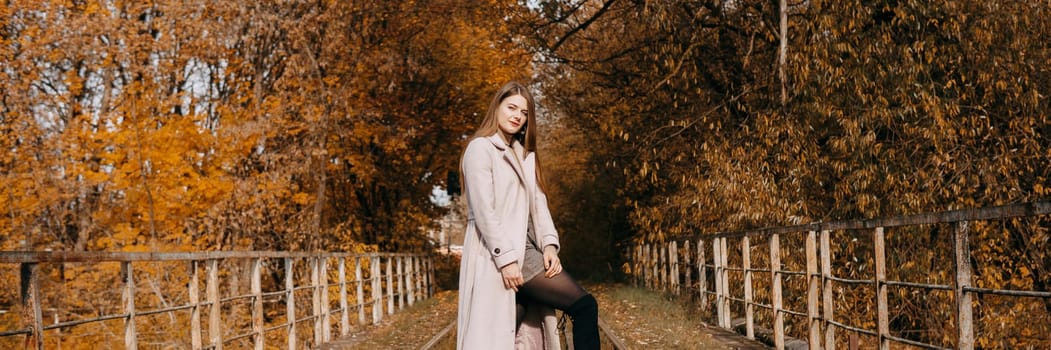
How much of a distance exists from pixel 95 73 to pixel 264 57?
3.80 meters

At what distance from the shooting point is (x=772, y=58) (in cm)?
1548

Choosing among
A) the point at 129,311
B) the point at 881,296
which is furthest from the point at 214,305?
the point at 881,296

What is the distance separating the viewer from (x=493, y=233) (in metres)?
3.81

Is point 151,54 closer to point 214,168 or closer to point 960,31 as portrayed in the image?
point 214,168

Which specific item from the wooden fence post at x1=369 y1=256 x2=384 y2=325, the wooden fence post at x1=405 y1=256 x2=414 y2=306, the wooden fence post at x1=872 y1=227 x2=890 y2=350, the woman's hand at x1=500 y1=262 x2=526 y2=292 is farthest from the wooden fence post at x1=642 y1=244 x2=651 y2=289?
the woman's hand at x1=500 y1=262 x2=526 y2=292

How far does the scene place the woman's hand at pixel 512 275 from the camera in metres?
3.80

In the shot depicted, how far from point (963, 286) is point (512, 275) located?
2322mm

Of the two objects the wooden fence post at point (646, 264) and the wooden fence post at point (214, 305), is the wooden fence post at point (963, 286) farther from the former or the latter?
the wooden fence post at point (646, 264)

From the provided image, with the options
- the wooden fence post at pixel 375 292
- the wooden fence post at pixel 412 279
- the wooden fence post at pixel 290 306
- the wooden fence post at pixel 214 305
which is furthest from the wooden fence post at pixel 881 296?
the wooden fence post at pixel 412 279

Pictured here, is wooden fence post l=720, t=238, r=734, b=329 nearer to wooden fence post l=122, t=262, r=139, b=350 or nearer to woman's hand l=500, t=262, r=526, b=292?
wooden fence post l=122, t=262, r=139, b=350

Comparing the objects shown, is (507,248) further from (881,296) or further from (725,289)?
(725,289)

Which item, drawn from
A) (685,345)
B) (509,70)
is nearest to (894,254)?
(685,345)

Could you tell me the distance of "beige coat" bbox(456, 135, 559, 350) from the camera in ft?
12.6

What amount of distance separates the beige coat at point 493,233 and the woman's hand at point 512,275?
0.02 meters
